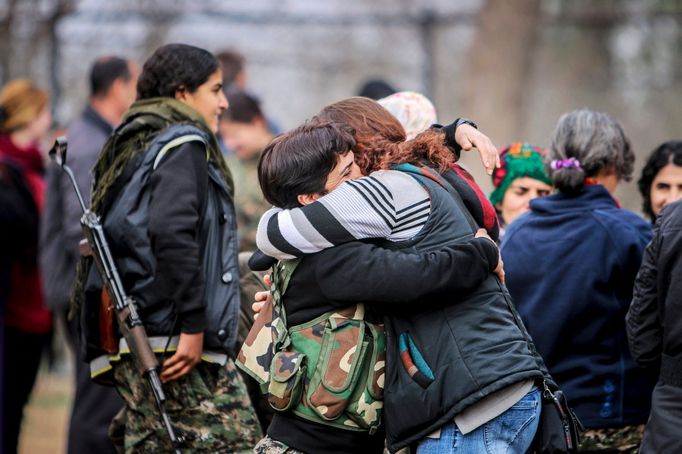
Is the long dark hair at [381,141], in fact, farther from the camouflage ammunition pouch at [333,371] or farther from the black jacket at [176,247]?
the black jacket at [176,247]

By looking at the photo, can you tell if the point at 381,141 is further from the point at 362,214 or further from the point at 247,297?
the point at 247,297

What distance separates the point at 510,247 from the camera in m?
4.30

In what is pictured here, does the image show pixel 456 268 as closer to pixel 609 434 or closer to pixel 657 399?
pixel 657 399

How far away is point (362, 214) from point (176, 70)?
1.68m

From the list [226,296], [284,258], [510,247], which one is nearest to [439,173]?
[284,258]

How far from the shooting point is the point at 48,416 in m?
9.12

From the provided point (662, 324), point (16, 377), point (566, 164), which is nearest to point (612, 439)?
point (662, 324)

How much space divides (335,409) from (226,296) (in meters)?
1.30

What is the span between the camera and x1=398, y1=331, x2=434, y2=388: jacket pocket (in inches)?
122

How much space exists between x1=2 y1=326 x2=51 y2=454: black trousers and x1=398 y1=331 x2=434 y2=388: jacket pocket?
4.21 metres

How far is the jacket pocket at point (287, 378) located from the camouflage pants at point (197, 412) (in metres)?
1.09

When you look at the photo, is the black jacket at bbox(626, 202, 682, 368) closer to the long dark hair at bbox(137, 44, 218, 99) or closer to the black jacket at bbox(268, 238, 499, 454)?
the black jacket at bbox(268, 238, 499, 454)

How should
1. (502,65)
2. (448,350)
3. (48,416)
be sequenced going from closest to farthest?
(448,350)
(48,416)
(502,65)

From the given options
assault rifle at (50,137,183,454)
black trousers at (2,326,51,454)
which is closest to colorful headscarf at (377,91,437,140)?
assault rifle at (50,137,183,454)
